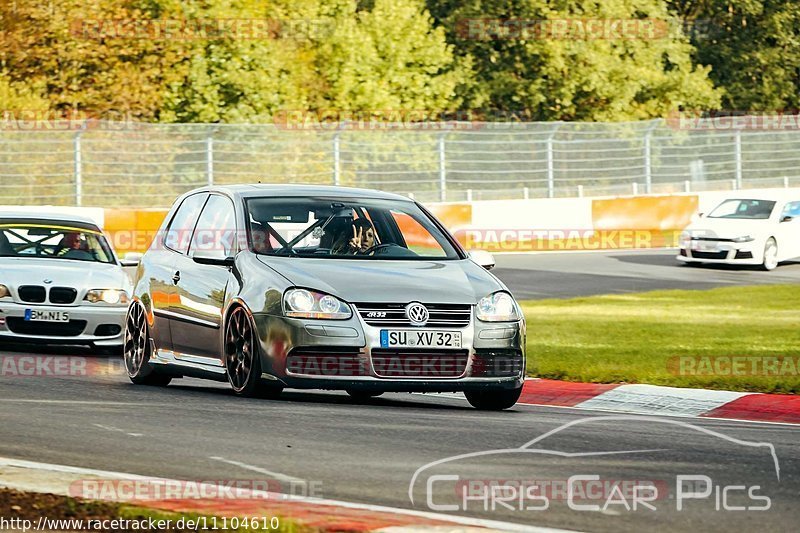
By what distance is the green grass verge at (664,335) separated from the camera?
13523mm

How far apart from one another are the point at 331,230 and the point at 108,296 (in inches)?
183

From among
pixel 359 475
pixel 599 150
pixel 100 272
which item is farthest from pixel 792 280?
pixel 359 475

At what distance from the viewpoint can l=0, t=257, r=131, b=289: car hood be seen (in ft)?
49.0


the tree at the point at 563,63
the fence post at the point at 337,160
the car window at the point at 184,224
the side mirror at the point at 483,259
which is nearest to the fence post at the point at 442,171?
the fence post at the point at 337,160

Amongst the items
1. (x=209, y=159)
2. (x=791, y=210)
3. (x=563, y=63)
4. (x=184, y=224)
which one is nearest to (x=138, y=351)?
(x=184, y=224)

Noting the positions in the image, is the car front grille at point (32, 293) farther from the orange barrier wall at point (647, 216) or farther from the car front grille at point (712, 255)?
the orange barrier wall at point (647, 216)

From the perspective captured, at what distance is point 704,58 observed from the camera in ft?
188

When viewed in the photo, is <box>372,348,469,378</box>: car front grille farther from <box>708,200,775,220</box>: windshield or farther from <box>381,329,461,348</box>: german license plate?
<box>708,200,775,220</box>: windshield

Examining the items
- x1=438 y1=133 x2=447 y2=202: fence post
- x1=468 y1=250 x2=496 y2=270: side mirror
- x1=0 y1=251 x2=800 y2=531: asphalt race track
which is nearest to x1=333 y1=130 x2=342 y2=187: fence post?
x1=438 y1=133 x2=447 y2=202: fence post

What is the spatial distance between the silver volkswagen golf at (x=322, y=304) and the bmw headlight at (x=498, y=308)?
0.4 inches

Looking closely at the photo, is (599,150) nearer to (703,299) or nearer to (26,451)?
(703,299)

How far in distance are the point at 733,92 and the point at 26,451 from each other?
50.1 m

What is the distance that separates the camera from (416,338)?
33.4ft

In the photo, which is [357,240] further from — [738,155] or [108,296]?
[738,155]
